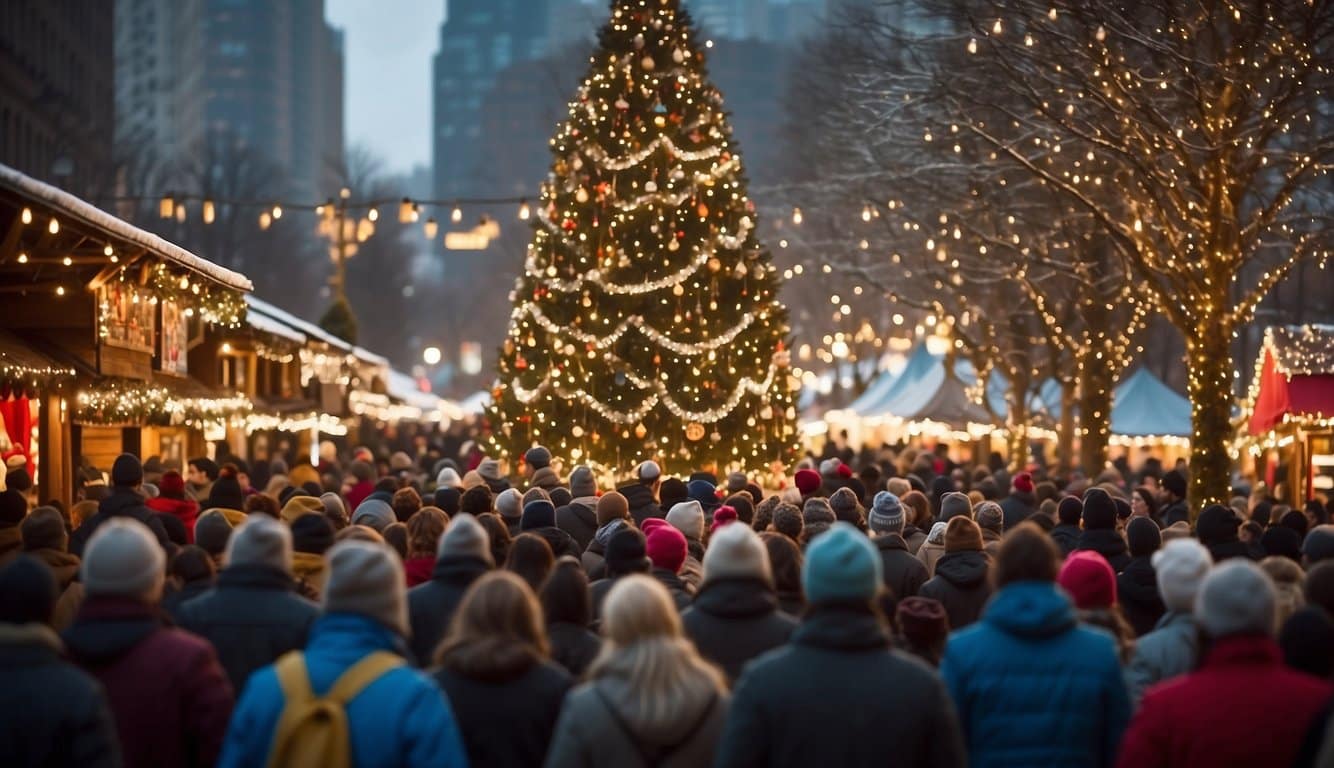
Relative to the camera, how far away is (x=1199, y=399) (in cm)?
2073

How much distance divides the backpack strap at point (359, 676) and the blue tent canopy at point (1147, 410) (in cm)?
3196

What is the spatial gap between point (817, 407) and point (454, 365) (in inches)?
2742

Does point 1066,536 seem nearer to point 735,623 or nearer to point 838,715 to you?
point 735,623

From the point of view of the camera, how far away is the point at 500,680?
6.41m

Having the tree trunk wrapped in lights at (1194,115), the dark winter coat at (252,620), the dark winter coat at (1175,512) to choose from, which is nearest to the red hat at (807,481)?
the dark winter coat at (1175,512)

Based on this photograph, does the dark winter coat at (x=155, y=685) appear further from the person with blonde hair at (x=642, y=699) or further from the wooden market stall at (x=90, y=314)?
the wooden market stall at (x=90, y=314)

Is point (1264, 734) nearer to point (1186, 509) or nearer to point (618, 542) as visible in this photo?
point (618, 542)

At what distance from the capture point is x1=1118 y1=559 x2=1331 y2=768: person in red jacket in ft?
19.6

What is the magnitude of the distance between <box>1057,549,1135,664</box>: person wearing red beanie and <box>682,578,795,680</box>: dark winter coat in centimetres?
143

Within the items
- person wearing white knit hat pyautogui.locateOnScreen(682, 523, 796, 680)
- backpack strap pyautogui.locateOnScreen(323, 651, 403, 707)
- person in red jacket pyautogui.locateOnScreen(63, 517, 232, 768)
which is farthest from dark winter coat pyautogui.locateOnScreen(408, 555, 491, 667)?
backpack strap pyautogui.locateOnScreen(323, 651, 403, 707)

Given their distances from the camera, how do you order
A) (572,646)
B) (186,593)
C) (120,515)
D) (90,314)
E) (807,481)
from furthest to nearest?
(90,314), (807,481), (120,515), (186,593), (572,646)

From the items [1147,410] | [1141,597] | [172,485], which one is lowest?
[1141,597]

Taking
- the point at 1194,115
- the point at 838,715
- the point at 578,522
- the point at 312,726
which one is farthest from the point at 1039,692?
the point at 1194,115

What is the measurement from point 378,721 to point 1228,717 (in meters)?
2.60
